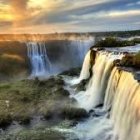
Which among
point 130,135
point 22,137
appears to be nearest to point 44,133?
point 22,137

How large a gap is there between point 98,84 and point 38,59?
19739 mm

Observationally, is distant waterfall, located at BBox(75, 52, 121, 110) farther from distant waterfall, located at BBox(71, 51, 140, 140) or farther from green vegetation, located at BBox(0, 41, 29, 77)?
green vegetation, located at BBox(0, 41, 29, 77)

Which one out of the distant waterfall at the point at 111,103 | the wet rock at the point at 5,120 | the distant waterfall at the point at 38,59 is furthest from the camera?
the distant waterfall at the point at 38,59

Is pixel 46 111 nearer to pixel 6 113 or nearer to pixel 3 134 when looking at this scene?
pixel 6 113

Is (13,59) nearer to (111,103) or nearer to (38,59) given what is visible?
(38,59)

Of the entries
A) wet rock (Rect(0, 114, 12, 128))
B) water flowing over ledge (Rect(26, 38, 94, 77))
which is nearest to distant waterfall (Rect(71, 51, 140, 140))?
wet rock (Rect(0, 114, 12, 128))

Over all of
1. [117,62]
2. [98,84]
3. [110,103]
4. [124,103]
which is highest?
[117,62]

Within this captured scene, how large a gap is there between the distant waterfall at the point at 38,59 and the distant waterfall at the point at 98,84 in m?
14.1

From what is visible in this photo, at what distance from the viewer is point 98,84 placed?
25609 millimetres

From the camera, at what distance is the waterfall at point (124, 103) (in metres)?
15.7

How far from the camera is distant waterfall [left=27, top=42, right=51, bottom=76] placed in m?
42.9

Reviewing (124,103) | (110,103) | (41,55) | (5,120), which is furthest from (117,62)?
(41,55)

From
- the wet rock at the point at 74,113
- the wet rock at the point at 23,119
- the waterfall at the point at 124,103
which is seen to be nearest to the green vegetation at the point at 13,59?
the wet rock at the point at 23,119

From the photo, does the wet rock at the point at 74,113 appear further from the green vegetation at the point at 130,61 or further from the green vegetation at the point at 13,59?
the green vegetation at the point at 13,59
